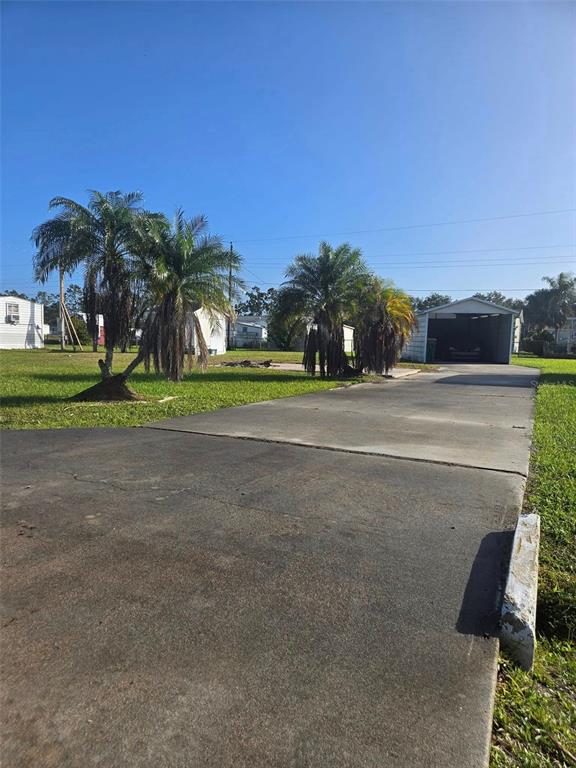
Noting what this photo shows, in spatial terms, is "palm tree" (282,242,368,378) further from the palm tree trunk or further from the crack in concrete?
the crack in concrete

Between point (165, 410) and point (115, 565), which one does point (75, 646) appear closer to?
point (115, 565)

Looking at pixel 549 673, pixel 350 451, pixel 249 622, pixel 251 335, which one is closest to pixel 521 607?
pixel 549 673

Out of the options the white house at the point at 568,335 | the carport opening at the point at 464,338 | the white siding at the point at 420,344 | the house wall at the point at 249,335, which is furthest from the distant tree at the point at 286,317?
the white house at the point at 568,335

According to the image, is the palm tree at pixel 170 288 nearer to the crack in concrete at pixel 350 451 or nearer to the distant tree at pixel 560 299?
the crack in concrete at pixel 350 451

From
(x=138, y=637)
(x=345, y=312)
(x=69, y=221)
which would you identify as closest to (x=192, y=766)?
(x=138, y=637)

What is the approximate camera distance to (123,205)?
12.1m

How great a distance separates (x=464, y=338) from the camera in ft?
171

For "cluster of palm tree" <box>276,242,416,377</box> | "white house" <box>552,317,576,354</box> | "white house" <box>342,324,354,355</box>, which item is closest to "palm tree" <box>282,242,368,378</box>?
"cluster of palm tree" <box>276,242,416,377</box>

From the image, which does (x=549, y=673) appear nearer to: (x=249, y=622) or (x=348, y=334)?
(x=249, y=622)

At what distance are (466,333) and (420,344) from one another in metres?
12.2

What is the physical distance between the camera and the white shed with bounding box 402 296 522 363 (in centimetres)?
4141

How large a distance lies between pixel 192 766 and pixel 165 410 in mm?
9296

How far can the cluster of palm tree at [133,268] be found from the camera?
39.2ft

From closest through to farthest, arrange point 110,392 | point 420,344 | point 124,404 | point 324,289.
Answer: point 124,404
point 110,392
point 324,289
point 420,344
